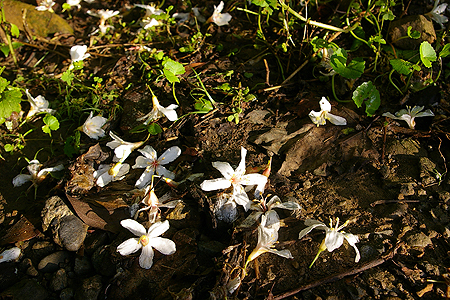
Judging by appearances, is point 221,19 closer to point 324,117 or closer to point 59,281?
point 324,117

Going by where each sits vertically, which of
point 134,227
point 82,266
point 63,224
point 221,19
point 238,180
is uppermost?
point 221,19

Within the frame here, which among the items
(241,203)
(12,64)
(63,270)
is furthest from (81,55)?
(241,203)

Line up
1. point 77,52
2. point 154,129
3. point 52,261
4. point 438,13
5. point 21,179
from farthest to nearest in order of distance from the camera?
point 77,52 → point 438,13 → point 21,179 → point 154,129 → point 52,261

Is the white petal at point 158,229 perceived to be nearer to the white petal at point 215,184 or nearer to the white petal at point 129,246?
the white petal at point 129,246

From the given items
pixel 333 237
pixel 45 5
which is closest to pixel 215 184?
pixel 333 237

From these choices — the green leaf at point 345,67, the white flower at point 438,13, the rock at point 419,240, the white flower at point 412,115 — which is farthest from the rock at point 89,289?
the white flower at point 438,13

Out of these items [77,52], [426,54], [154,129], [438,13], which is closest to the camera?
[426,54]
